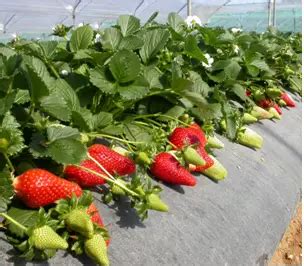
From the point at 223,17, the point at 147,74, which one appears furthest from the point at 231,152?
the point at 223,17

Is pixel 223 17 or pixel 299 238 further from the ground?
pixel 299 238

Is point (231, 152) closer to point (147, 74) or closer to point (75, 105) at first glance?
point (147, 74)

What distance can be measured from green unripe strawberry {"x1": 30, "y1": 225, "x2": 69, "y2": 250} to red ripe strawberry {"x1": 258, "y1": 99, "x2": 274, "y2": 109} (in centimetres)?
204

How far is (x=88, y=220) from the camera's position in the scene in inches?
40.1

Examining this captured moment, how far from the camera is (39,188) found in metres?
1.06

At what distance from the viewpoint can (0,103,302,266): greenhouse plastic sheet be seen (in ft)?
4.03

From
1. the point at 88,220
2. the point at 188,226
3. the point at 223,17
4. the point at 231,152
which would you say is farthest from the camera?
the point at 223,17

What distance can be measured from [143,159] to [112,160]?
0.34 feet

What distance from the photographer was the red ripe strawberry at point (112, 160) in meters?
1.29

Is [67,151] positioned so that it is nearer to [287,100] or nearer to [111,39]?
[111,39]

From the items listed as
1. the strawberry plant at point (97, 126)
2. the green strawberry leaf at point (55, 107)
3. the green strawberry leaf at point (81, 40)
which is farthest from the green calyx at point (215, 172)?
the green strawberry leaf at point (55, 107)

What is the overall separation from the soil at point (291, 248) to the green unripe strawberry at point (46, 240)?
1050 mm

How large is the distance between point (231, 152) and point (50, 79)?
3.37ft

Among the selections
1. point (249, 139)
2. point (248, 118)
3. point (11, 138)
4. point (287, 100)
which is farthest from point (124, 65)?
point (287, 100)
